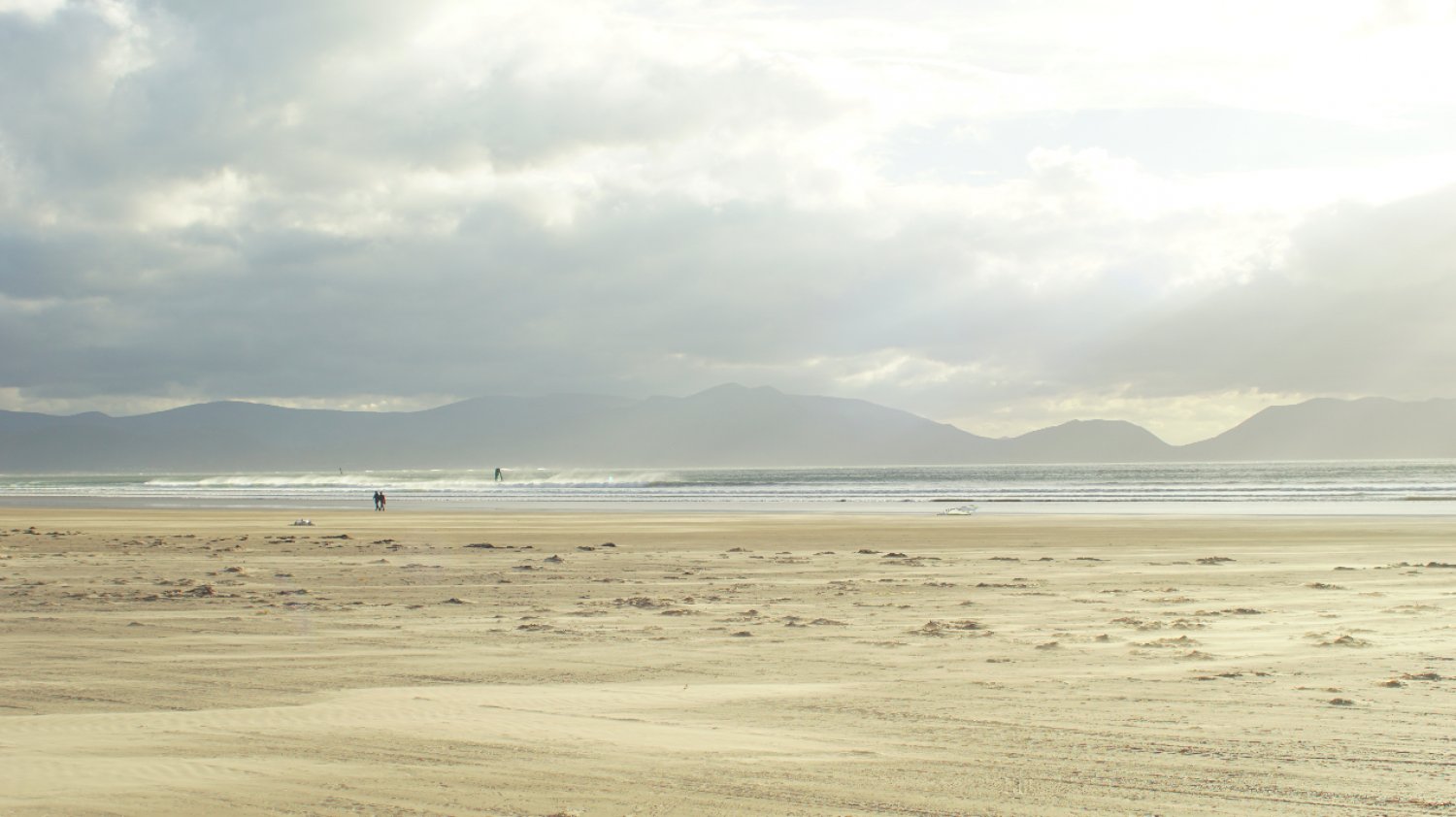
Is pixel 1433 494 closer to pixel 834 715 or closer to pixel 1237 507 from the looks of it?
pixel 1237 507

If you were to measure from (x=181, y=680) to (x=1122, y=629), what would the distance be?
9774 mm

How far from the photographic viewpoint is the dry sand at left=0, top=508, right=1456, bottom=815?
19.2 ft

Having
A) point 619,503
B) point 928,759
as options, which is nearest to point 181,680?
point 928,759

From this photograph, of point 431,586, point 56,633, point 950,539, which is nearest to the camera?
point 56,633

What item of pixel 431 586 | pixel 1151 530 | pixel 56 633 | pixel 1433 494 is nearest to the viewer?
pixel 56 633

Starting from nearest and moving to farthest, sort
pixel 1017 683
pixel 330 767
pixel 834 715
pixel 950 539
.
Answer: pixel 330 767 < pixel 834 715 < pixel 1017 683 < pixel 950 539

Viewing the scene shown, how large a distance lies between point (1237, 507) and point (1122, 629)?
3845cm

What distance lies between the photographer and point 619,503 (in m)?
59.7

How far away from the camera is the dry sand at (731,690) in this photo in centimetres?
586

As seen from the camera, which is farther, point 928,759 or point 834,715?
point 834,715

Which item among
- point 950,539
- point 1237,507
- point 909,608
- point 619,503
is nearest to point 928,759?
point 909,608

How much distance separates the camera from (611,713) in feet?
25.9

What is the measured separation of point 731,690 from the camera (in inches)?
346

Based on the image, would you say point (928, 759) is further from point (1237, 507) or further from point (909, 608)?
point (1237, 507)
